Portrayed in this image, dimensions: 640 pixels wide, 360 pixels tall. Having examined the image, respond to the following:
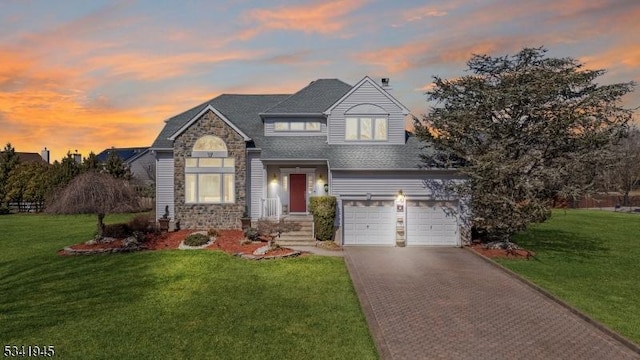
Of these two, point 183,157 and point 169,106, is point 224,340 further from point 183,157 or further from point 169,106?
point 169,106

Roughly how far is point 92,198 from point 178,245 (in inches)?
181

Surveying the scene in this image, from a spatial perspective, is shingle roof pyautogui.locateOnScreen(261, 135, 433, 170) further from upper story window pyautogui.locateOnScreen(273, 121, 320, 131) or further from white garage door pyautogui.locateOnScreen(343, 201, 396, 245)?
white garage door pyautogui.locateOnScreen(343, 201, 396, 245)

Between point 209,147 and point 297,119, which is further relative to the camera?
point 297,119

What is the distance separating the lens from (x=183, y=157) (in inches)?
894

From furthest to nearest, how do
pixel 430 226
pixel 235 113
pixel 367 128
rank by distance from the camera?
pixel 235 113, pixel 367 128, pixel 430 226

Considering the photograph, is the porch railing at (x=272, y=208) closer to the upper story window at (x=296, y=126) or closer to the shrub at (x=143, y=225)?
the upper story window at (x=296, y=126)

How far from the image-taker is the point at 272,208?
22.9 m

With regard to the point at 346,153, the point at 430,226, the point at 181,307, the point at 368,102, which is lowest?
the point at 181,307

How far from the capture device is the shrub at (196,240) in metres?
19.1

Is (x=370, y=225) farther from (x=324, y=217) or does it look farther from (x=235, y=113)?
(x=235, y=113)

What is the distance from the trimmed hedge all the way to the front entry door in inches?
163

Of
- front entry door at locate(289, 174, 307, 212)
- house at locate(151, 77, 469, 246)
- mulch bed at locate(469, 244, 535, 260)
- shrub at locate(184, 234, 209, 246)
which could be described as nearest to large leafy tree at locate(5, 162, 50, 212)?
house at locate(151, 77, 469, 246)

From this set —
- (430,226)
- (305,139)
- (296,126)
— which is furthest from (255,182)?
(430,226)

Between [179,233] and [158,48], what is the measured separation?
973 centimetres
